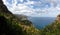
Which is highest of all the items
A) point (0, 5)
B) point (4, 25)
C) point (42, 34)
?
point (0, 5)

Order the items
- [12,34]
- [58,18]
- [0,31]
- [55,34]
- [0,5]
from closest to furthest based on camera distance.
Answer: [0,31] < [12,34] < [55,34] < [0,5] < [58,18]

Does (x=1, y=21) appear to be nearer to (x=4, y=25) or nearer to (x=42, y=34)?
(x=4, y=25)

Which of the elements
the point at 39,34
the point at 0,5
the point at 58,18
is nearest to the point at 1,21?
the point at 39,34

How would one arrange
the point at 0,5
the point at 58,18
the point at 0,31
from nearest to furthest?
the point at 0,31
the point at 0,5
the point at 58,18

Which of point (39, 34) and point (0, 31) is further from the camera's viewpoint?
point (39, 34)

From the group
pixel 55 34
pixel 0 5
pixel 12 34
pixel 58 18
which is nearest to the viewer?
pixel 12 34

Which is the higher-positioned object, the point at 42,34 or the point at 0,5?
the point at 0,5

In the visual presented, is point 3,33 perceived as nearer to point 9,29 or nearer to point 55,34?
point 9,29

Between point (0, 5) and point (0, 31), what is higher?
point (0, 5)

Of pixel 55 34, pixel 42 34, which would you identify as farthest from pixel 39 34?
pixel 55 34
